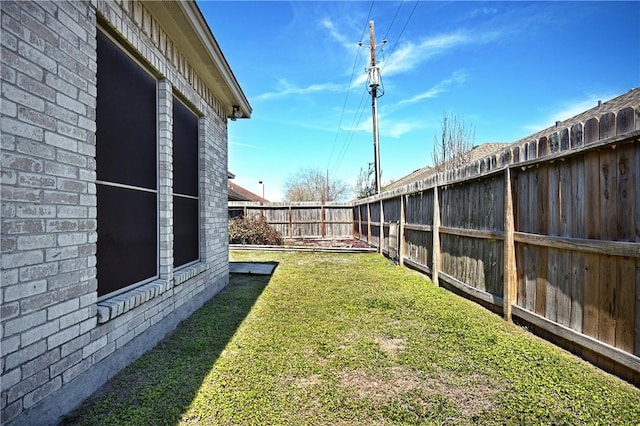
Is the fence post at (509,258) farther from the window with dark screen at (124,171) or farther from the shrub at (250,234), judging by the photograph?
the shrub at (250,234)

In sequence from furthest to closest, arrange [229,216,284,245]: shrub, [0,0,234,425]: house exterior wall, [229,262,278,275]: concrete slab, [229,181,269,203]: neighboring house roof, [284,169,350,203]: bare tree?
[284,169,350,203]: bare tree < [229,181,269,203]: neighboring house roof < [229,216,284,245]: shrub < [229,262,278,275]: concrete slab < [0,0,234,425]: house exterior wall

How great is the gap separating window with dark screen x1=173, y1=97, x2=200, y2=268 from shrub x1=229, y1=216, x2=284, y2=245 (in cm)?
851

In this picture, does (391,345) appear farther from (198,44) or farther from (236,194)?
(236,194)

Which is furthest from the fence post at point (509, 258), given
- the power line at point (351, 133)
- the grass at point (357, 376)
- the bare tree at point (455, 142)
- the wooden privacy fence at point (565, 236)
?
the power line at point (351, 133)

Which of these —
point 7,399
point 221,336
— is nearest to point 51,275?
point 7,399

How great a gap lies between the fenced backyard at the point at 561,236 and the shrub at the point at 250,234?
357 inches

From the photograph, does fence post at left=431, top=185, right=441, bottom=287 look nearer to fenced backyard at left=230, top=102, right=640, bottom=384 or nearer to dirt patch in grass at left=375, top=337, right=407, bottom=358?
fenced backyard at left=230, top=102, right=640, bottom=384

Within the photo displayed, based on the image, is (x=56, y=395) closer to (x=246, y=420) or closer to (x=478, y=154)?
(x=246, y=420)

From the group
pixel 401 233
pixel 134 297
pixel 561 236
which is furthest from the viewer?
pixel 401 233

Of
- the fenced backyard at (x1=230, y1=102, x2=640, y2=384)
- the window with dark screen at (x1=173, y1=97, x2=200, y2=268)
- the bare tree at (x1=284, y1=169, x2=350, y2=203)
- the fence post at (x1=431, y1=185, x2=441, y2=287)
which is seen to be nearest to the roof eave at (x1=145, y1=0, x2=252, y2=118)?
the window with dark screen at (x1=173, y1=97, x2=200, y2=268)

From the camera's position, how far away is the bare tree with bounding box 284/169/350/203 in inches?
1458

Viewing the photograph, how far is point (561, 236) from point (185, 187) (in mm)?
4679

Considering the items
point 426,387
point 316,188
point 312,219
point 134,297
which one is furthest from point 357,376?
point 316,188

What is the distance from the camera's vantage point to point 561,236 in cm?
300
